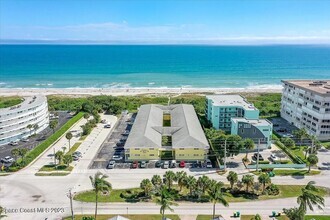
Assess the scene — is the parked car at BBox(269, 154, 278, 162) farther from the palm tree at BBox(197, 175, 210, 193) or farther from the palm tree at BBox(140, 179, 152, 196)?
the palm tree at BBox(140, 179, 152, 196)

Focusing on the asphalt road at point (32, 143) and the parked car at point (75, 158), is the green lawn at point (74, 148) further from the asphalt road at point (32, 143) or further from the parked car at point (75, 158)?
the asphalt road at point (32, 143)

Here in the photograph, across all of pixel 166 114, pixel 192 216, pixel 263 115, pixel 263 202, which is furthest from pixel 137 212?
pixel 263 115

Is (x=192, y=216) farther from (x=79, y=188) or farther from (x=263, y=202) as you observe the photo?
(x=79, y=188)

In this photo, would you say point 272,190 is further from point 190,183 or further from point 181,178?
point 181,178

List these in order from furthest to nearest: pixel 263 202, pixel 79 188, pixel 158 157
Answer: pixel 158 157 < pixel 79 188 < pixel 263 202

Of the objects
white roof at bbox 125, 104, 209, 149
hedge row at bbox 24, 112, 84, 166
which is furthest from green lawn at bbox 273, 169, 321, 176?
hedge row at bbox 24, 112, 84, 166

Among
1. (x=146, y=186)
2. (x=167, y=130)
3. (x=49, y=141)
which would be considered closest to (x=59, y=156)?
(x=49, y=141)

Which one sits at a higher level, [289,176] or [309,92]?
[309,92]
